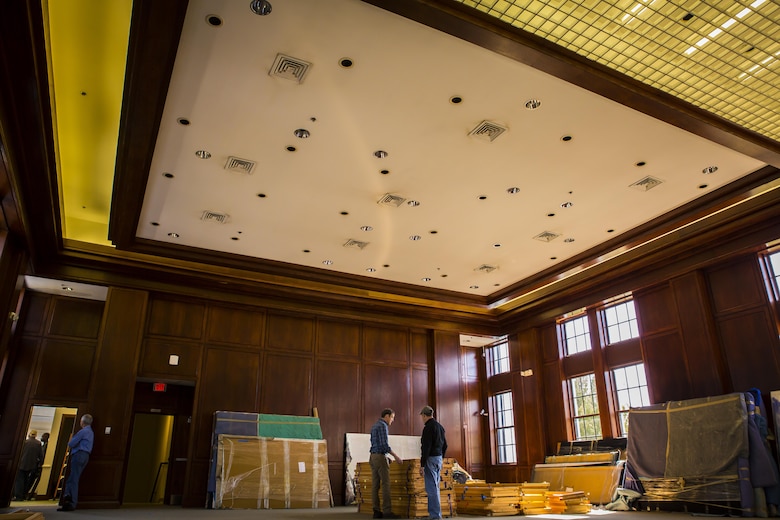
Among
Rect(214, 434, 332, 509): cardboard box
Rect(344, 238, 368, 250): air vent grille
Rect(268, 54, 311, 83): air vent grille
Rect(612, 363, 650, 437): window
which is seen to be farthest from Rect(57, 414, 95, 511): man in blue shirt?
Rect(612, 363, 650, 437): window

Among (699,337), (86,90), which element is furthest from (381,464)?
(699,337)

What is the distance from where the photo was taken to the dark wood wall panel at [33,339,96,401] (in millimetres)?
9242

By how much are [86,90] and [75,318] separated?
5.23 meters

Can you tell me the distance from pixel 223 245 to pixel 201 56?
15.5 ft

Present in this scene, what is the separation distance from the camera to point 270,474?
9.16m

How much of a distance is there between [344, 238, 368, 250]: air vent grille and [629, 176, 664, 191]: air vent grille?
14.2 feet

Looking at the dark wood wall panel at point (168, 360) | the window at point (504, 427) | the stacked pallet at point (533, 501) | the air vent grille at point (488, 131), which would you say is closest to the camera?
the air vent grille at point (488, 131)

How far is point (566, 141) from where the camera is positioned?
256 inches

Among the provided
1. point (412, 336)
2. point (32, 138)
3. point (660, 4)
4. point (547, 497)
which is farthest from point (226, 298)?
point (660, 4)

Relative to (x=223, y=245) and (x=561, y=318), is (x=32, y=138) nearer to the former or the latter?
(x=223, y=245)

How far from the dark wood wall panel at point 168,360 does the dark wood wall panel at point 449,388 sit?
5.04m

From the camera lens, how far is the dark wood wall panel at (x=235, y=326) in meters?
10.2

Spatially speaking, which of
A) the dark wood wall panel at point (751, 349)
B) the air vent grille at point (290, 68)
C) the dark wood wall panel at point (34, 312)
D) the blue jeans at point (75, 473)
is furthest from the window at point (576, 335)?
the dark wood wall panel at point (34, 312)

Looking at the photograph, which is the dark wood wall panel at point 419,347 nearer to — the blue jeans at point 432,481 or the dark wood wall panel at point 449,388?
the dark wood wall panel at point 449,388
